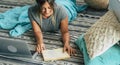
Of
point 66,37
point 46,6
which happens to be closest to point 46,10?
point 46,6

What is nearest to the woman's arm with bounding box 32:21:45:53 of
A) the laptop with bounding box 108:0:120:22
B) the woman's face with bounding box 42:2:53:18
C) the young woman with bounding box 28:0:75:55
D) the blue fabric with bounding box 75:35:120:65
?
the young woman with bounding box 28:0:75:55

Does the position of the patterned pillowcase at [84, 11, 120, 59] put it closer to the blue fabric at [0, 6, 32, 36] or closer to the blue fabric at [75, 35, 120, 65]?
the blue fabric at [75, 35, 120, 65]

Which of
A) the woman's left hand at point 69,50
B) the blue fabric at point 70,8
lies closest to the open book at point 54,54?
the woman's left hand at point 69,50

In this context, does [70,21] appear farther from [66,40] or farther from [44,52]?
[44,52]

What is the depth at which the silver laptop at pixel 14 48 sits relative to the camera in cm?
160

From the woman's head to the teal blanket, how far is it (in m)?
0.33

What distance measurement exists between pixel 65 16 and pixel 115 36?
0.48 m

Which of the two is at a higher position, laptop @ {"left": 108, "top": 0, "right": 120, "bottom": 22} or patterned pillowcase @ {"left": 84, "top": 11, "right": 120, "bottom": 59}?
laptop @ {"left": 108, "top": 0, "right": 120, "bottom": 22}

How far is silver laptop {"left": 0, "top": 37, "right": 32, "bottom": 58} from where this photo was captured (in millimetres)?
1598

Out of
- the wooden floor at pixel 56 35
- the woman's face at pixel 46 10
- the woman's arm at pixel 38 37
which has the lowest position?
the wooden floor at pixel 56 35

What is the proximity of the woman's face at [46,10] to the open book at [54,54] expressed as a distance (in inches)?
11.6

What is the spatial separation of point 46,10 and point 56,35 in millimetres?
285

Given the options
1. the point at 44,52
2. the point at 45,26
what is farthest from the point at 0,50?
the point at 45,26

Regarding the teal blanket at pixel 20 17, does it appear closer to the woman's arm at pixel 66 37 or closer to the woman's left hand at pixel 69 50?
the woman's arm at pixel 66 37
